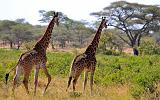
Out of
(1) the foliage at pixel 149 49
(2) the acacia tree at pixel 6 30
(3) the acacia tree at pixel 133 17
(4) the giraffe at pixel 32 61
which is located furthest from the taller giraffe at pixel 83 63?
(2) the acacia tree at pixel 6 30

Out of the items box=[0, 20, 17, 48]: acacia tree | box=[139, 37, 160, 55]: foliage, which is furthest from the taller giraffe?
box=[0, 20, 17, 48]: acacia tree

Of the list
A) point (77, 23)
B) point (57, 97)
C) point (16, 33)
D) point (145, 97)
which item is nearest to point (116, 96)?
point (145, 97)

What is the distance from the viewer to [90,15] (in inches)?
1913

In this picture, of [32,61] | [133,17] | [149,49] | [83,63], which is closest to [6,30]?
[133,17]

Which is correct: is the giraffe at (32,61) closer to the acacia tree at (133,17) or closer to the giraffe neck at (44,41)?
the giraffe neck at (44,41)

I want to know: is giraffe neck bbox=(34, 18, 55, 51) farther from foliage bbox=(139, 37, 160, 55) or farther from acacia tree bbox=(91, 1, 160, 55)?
acacia tree bbox=(91, 1, 160, 55)

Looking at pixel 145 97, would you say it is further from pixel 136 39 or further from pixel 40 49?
pixel 136 39

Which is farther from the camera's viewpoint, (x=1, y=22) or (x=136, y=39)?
(x=1, y=22)

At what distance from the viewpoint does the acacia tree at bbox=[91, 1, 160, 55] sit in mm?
46188

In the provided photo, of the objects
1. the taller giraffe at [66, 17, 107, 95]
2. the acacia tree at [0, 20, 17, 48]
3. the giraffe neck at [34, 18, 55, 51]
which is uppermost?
the giraffe neck at [34, 18, 55, 51]

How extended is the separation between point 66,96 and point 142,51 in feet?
89.4

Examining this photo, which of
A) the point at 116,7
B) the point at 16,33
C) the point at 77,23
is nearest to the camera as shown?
the point at 116,7

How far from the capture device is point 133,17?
47.5m

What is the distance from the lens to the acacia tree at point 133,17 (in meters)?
46.2
